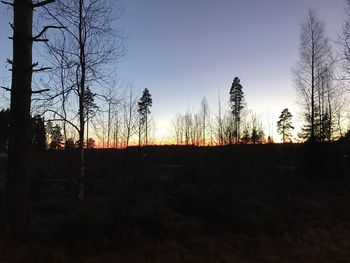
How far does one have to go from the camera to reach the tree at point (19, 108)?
6875 mm

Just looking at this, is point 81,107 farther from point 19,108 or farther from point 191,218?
point 19,108

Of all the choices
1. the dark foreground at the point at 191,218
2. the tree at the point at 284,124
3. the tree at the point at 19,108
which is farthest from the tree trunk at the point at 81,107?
the tree at the point at 284,124

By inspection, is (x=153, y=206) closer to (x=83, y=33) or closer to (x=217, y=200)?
(x=217, y=200)

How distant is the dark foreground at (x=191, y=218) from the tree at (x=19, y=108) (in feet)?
2.02

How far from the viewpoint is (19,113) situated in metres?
6.91

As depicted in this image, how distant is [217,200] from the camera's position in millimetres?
14523

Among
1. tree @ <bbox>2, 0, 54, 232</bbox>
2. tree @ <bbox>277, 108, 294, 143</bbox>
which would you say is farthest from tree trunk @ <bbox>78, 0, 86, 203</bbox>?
tree @ <bbox>277, 108, 294, 143</bbox>

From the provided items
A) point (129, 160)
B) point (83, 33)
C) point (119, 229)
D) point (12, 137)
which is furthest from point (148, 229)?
point (83, 33)

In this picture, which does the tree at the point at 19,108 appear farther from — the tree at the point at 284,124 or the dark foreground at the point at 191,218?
the tree at the point at 284,124

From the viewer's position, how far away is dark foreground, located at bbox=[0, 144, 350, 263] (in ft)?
28.8

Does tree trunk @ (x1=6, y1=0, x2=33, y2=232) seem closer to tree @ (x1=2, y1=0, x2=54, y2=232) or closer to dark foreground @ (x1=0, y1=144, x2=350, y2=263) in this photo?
tree @ (x1=2, y1=0, x2=54, y2=232)

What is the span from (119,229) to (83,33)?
21.0 ft

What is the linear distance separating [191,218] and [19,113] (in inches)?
305

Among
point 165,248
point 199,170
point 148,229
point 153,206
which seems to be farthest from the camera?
point 199,170
